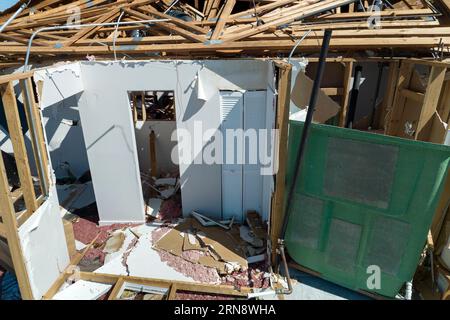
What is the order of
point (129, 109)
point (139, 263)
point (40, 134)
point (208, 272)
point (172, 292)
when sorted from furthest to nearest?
point (129, 109) → point (139, 263) → point (208, 272) → point (172, 292) → point (40, 134)

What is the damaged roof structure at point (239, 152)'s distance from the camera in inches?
142

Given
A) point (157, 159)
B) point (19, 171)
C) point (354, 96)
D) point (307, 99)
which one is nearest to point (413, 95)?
point (354, 96)

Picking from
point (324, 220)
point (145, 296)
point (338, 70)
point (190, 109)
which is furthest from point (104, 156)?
point (338, 70)

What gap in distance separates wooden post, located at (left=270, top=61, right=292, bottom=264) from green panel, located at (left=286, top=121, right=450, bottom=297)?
0.14 m

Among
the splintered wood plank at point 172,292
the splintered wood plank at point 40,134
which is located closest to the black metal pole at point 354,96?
the splintered wood plank at point 172,292

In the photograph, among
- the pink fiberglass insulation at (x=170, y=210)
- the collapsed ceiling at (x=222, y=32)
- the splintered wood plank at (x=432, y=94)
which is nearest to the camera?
the splintered wood plank at (x=432, y=94)

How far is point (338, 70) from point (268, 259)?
3.82 metres

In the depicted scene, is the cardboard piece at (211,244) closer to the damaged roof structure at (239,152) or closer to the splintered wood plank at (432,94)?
the damaged roof structure at (239,152)

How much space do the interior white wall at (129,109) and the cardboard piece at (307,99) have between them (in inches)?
16.7

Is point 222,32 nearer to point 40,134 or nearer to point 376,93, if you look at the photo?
point 376,93

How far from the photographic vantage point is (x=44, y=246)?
379cm

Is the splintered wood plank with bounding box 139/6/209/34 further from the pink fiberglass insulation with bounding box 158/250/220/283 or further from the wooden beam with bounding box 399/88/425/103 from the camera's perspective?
the pink fiberglass insulation with bounding box 158/250/220/283

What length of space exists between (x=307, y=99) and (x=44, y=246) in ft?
14.4

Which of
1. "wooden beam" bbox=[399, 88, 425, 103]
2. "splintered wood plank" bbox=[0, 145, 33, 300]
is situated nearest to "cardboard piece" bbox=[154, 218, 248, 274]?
"splintered wood plank" bbox=[0, 145, 33, 300]
